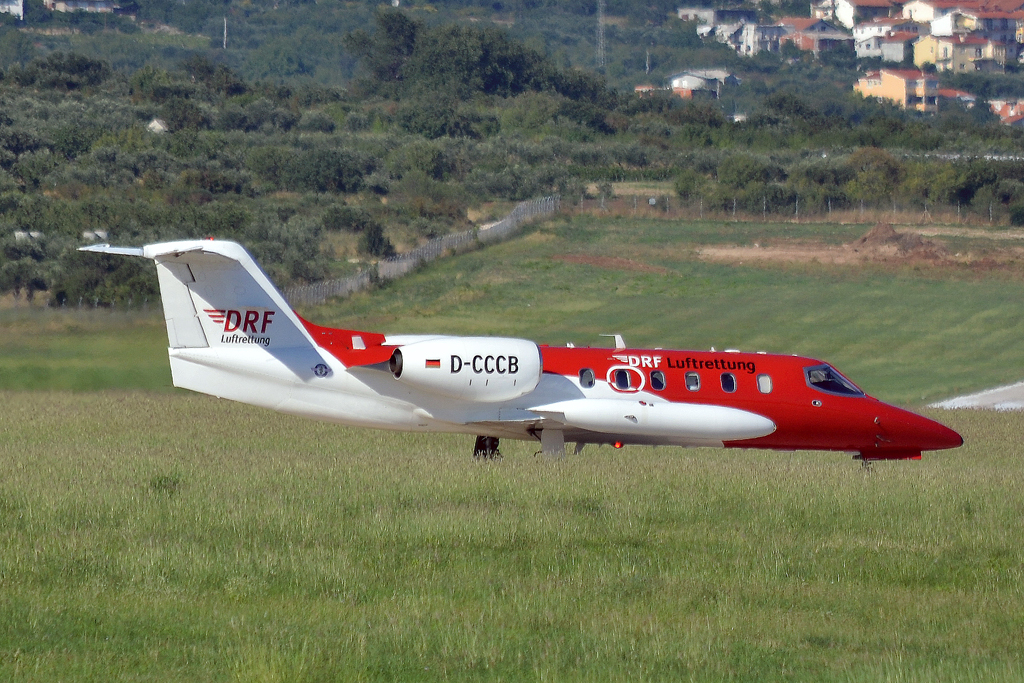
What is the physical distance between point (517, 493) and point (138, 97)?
116 m

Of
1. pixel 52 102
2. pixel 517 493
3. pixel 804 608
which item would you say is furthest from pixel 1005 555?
pixel 52 102

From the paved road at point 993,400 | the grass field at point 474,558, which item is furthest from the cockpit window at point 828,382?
the paved road at point 993,400

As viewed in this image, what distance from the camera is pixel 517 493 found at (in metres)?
18.4

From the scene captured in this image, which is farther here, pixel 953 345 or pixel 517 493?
pixel 953 345

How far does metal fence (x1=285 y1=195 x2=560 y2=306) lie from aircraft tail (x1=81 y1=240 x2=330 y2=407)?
30.6 m

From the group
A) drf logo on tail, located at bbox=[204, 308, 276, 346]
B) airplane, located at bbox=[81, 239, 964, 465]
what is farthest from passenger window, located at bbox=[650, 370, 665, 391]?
drf logo on tail, located at bbox=[204, 308, 276, 346]

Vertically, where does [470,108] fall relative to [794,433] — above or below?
above

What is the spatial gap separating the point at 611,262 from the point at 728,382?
154ft

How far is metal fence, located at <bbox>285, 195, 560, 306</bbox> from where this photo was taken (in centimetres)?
5619

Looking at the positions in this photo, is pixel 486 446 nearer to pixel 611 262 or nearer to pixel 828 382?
pixel 828 382

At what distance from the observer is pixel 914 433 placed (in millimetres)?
24812

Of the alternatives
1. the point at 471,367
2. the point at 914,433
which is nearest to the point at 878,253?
the point at 914,433

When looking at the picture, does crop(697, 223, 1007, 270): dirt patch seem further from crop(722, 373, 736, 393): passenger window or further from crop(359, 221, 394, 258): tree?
crop(722, 373, 736, 393): passenger window

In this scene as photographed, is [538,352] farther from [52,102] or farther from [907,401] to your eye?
[52,102]
